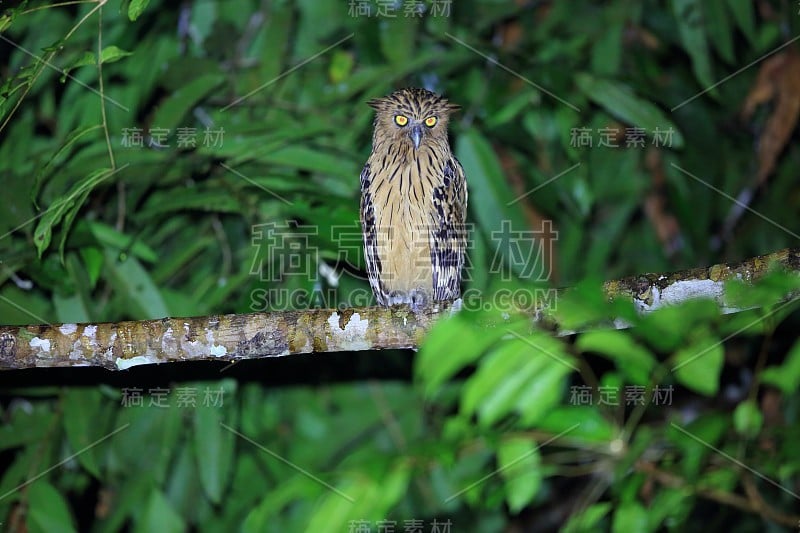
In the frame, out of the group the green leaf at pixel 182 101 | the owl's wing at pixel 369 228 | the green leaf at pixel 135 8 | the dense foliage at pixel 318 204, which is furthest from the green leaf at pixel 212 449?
the green leaf at pixel 135 8

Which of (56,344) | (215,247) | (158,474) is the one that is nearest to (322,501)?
(56,344)

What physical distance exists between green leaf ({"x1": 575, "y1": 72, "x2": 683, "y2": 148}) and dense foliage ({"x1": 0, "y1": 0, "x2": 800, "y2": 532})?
0.04 feet

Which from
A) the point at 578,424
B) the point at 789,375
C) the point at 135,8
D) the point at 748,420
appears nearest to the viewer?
the point at 578,424

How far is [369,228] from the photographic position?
4.20 metres

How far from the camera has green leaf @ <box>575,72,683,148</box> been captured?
165 inches

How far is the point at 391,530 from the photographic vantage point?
4277mm

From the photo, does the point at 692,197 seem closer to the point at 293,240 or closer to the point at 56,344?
the point at 293,240

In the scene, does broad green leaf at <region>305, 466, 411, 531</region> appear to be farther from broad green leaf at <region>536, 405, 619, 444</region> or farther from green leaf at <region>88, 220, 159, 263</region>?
green leaf at <region>88, 220, 159, 263</region>


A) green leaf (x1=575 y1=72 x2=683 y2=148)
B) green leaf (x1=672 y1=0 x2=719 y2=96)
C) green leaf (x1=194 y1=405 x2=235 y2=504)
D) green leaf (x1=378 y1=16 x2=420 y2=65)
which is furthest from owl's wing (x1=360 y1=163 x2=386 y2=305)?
green leaf (x1=672 y1=0 x2=719 y2=96)

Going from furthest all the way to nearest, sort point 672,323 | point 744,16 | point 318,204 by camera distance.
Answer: point 744,16 < point 318,204 < point 672,323

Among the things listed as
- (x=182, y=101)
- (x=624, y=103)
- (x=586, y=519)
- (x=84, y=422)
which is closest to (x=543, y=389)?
(x=586, y=519)

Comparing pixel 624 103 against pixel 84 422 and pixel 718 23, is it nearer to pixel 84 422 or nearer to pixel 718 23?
pixel 718 23

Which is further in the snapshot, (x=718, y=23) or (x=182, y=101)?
(x=718, y=23)

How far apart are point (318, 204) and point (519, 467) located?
85.5 inches
